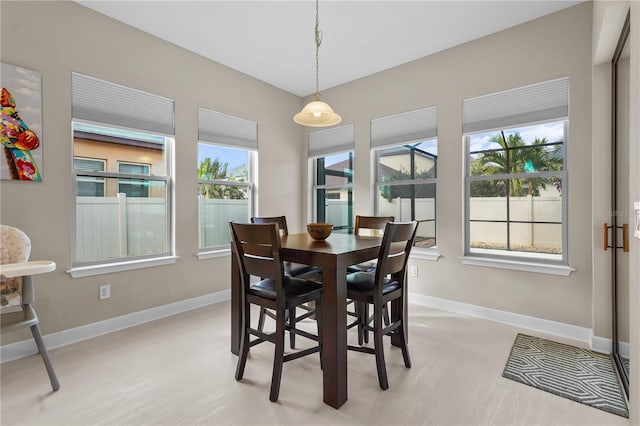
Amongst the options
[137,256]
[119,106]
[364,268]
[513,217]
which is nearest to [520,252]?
[513,217]

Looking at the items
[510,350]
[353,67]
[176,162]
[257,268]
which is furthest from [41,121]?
[510,350]

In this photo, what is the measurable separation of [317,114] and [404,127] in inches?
63.9

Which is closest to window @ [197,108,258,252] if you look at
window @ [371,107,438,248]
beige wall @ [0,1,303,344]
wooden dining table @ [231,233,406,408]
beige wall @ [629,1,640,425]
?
beige wall @ [0,1,303,344]

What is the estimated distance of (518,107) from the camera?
2.96m

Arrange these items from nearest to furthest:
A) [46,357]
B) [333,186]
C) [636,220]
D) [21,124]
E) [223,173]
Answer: [636,220]
[46,357]
[21,124]
[223,173]
[333,186]

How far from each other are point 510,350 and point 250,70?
3.95 meters

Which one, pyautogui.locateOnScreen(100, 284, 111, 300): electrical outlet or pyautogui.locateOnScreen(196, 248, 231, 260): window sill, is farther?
pyautogui.locateOnScreen(196, 248, 231, 260): window sill

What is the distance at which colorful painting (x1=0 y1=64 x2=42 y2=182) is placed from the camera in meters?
2.29

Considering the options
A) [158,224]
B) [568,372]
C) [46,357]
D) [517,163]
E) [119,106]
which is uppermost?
[119,106]

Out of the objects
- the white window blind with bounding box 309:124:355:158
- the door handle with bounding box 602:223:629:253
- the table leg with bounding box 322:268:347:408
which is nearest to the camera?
the table leg with bounding box 322:268:347:408

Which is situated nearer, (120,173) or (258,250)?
(258,250)

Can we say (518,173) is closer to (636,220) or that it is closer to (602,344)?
(602,344)

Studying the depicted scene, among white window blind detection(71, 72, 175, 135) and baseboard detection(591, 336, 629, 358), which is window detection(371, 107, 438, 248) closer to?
baseboard detection(591, 336, 629, 358)

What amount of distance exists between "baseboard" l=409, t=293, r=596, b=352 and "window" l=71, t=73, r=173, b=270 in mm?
2910
